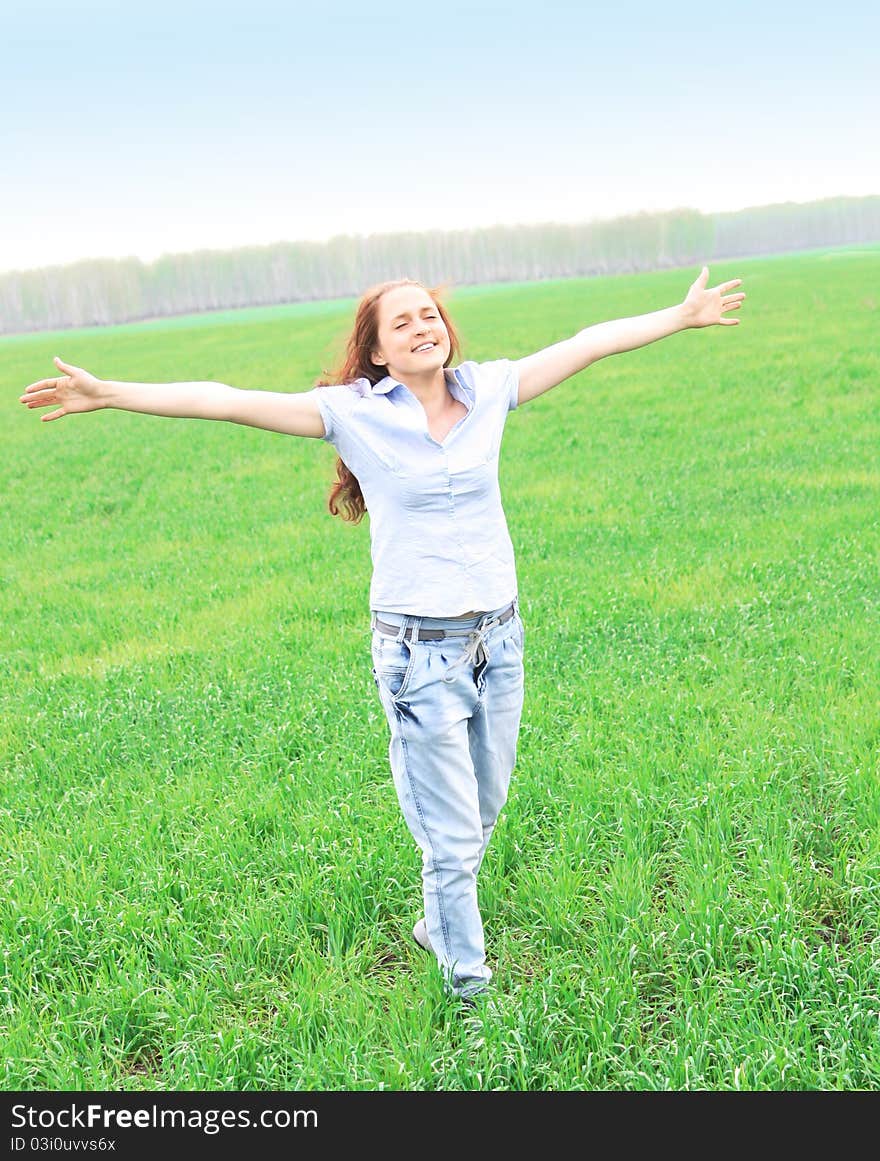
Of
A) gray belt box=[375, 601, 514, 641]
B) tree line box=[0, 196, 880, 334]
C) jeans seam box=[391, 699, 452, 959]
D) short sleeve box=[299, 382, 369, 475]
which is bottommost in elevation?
jeans seam box=[391, 699, 452, 959]

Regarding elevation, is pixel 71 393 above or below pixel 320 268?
below

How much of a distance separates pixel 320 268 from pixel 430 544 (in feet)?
437

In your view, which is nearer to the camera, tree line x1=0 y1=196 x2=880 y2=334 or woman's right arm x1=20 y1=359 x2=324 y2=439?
woman's right arm x1=20 y1=359 x2=324 y2=439

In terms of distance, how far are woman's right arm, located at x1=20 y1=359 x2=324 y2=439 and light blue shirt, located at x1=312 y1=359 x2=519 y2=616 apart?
89mm

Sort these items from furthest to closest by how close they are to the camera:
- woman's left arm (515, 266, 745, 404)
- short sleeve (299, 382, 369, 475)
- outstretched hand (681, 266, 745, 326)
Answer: outstretched hand (681, 266, 745, 326) → woman's left arm (515, 266, 745, 404) → short sleeve (299, 382, 369, 475)

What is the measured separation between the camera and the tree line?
126 meters

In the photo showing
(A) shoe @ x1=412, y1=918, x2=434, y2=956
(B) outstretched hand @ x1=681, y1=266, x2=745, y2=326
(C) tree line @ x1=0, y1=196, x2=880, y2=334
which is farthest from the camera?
(C) tree line @ x1=0, y1=196, x2=880, y2=334

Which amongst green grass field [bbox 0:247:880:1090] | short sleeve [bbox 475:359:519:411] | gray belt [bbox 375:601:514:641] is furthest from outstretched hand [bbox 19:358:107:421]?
short sleeve [bbox 475:359:519:411]

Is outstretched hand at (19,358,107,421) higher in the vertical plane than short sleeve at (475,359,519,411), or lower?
higher

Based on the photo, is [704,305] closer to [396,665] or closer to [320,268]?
[396,665]

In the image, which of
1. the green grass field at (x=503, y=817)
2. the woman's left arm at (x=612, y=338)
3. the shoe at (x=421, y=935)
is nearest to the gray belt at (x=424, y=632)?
the woman's left arm at (x=612, y=338)

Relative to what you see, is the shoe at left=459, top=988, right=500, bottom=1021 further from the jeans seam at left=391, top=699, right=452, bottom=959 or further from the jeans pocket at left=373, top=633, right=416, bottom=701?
the jeans pocket at left=373, top=633, right=416, bottom=701

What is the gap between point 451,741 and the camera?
351cm

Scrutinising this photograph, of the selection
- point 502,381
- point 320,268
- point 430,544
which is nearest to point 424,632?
point 430,544
